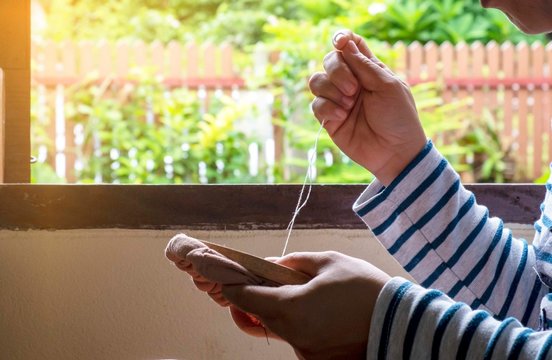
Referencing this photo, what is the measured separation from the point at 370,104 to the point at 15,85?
62cm

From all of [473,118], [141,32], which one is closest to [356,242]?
[473,118]

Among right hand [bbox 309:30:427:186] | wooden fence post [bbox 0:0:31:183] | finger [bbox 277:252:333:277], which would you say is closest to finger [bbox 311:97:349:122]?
right hand [bbox 309:30:427:186]

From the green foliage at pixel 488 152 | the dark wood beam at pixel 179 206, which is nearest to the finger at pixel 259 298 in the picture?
the dark wood beam at pixel 179 206

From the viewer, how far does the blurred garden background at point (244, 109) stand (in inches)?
195

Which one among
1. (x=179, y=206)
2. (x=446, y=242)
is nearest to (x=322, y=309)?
(x=446, y=242)

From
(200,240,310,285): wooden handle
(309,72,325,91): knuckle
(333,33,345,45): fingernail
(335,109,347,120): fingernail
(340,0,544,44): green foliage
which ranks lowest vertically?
(200,240,310,285): wooden handle

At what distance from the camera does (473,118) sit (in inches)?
207

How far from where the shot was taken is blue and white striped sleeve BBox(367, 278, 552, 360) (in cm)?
73

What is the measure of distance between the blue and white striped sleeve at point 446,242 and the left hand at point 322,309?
9.6 inches

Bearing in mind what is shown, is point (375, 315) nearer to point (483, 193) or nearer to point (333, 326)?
point (333, 326)

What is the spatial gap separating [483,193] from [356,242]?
0.73 feet

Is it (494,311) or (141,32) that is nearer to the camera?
(494,311)

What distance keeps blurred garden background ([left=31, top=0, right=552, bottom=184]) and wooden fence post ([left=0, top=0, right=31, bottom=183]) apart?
343 centimetres

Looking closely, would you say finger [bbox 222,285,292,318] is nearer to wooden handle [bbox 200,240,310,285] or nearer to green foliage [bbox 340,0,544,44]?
wooden handle [bbox 200,240,310,285]
